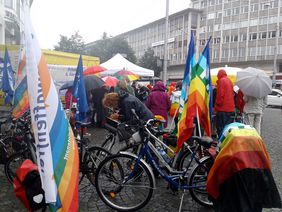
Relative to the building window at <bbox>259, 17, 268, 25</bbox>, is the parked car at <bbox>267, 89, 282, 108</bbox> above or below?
below

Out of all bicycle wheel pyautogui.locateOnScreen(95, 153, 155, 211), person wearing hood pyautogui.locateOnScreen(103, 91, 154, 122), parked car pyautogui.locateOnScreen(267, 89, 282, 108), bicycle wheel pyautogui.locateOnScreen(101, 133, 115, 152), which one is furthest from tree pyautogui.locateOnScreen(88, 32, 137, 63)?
bicycle wheel pyautogui.locateOnScreen(95, 153, 155, 211)

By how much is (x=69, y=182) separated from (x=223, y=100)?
6.10 meters

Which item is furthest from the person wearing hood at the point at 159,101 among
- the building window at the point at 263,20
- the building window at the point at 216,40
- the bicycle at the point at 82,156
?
the building window at the point at 216,40

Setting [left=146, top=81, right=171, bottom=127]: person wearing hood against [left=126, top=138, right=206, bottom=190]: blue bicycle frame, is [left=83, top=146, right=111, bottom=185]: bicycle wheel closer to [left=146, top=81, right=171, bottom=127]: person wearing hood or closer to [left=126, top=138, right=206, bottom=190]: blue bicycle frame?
[left=126, top=138, right=206, bottom=190]: blue bicycle frame

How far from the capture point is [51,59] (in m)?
12.3

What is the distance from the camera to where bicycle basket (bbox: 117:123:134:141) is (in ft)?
16.6

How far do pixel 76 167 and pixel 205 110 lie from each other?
3201 mm

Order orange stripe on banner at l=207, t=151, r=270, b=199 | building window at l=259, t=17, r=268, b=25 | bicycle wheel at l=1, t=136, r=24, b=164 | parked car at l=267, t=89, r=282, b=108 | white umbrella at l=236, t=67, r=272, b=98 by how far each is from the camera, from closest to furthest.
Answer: orange stripe on banner at l=207, t=151, r=270, b=199 → bicycle wheel at l=1, t=136, r=24, b=164 → white umbrella at l=236, t=67, r=272, b=98 → parked car at l=267, t=89, r=282, b=108 → building window at l=259, t=17, r=268, b=25

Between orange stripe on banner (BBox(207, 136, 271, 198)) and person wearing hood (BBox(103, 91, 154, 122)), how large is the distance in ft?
8.25

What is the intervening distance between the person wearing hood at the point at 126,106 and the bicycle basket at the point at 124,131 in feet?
0.58

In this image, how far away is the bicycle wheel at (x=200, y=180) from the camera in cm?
434

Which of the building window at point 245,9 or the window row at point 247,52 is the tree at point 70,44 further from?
the building window at point 245,9

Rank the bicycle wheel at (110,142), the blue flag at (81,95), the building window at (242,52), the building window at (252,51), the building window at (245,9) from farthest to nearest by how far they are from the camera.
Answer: the building window at (242,52), the building window at (245,9), the building window at (252,51), the bicycle wheel at (110,142), the blue flag at (81,95)

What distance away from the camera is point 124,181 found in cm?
449
